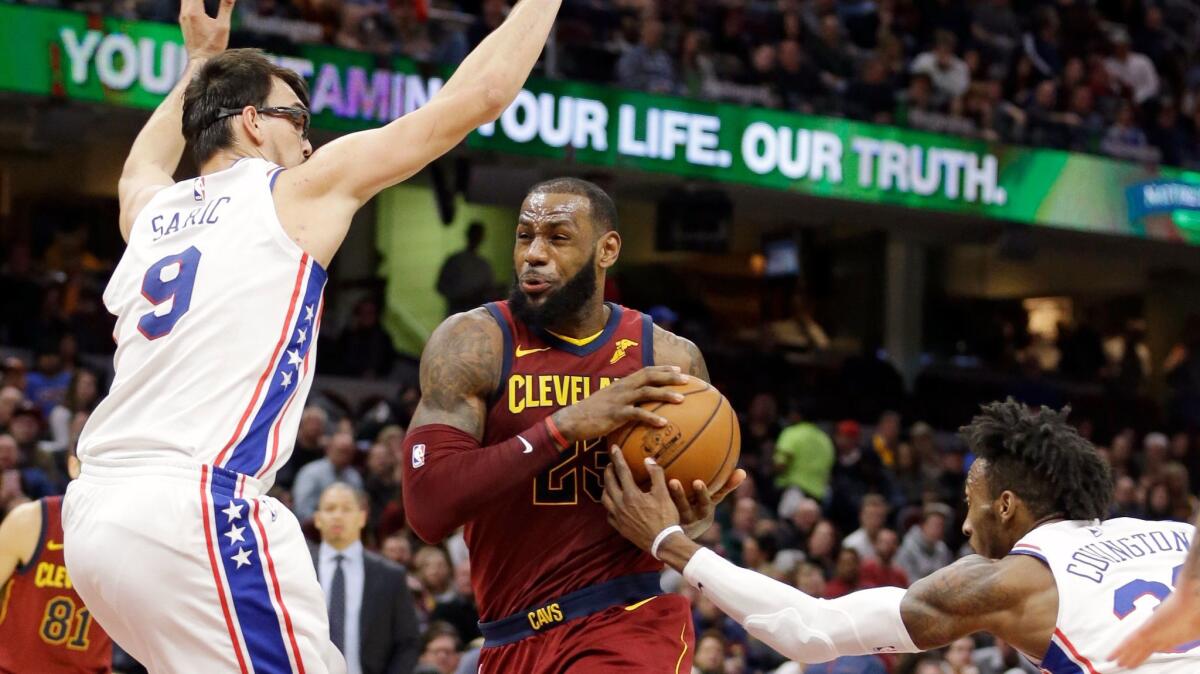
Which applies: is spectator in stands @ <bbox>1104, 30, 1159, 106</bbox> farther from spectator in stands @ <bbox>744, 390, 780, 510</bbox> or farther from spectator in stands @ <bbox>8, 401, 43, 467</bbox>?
spectator in stands @ <bbox>8, 401, 43, 467</bbox>

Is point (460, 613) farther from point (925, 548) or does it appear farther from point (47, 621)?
point (925, 548)

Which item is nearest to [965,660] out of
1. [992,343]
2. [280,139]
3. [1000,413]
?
[1000,413]

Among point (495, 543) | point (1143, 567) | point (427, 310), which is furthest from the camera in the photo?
point (427, 310)

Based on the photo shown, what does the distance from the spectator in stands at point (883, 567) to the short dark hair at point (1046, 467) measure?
25.1 feet

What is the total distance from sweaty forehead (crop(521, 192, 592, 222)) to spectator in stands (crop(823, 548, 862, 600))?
7770 mm

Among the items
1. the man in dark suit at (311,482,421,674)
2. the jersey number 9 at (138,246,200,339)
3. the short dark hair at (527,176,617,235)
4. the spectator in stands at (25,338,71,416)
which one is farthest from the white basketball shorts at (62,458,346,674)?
the spectator in stands at (25,338,71,416)

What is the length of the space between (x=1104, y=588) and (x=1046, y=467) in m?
0.44

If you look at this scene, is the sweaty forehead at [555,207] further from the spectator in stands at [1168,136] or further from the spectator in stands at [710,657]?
the spectator in stands at [1168,136]

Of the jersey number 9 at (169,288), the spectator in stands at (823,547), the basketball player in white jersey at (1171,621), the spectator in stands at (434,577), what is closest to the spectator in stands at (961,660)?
the spectator in stands at (823,547)

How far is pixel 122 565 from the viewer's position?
13.3 ft

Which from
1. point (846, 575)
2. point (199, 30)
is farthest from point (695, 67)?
point (199, 30)

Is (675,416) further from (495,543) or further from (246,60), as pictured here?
(246,60)

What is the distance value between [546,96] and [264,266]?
38.6 ft

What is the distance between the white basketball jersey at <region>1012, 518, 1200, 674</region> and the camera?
4270 mm
